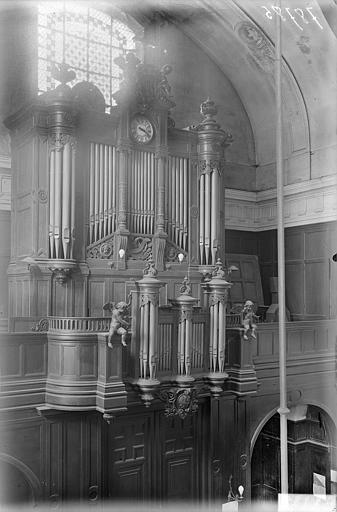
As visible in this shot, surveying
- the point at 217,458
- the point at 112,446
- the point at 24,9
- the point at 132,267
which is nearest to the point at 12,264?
the point at 132,267

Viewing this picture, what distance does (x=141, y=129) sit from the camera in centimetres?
628

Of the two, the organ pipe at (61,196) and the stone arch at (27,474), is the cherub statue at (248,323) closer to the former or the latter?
the organ pipe at (61,196)

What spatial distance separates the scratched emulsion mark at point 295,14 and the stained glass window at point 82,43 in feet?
5.72

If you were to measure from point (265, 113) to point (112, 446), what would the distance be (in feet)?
15.6

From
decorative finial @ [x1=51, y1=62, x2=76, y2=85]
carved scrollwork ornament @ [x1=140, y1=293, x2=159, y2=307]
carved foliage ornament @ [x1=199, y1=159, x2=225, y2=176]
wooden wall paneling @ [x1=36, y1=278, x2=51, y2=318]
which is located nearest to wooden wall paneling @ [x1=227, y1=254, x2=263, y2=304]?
carved foliage ornament @ [x1=199, y1=159, x2=225, y2=176]

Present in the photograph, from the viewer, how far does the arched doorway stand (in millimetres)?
5883

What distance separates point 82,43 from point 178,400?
14.0 ft

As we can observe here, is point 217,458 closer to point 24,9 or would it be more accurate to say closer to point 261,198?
point 261,198

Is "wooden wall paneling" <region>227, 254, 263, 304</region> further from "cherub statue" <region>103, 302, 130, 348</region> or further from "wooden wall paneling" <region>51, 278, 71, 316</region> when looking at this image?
"wooden wall paneling" <region>51, 278, 71, 316</region>

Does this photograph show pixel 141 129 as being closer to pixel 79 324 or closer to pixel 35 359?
Result: pixel 79 324

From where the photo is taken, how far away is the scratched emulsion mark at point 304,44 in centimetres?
589

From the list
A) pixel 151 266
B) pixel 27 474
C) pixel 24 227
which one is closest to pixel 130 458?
pixel 27 474

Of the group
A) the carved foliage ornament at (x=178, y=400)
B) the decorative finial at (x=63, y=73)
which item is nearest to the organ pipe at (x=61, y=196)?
the decorative finial at (x=63, y=73)

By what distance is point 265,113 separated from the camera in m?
6.98
